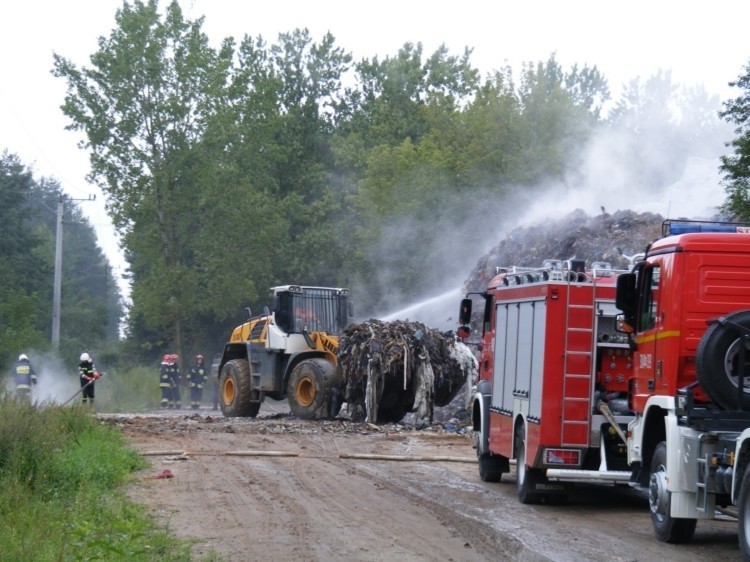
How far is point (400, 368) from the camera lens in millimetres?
24094

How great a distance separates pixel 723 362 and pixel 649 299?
67.3 inches

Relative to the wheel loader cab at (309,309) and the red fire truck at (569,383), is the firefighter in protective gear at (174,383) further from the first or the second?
the red fire truck at (569,383)

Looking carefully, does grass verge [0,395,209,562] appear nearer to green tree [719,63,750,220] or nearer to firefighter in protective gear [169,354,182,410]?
green tree [719,63,750,220]

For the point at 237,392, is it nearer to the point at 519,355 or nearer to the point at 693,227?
the point at 519,355

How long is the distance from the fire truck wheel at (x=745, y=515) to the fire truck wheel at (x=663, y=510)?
148 centimetres

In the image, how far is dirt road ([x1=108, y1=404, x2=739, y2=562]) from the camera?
10.1 m

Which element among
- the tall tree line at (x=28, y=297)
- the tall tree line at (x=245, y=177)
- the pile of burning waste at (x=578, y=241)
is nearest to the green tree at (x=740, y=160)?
the pile of burning waste at (x=578, y=241)

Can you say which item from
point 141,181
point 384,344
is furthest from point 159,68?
point 384,344

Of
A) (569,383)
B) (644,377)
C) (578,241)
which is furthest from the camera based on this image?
(578,241)

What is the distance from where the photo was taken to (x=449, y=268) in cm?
4803

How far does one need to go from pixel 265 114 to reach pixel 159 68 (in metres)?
8.49

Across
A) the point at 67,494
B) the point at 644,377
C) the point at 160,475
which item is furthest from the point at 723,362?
the point at 160,475

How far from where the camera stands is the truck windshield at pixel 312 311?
27.0 m

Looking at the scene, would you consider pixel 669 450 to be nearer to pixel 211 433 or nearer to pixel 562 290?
pixel 562 290
